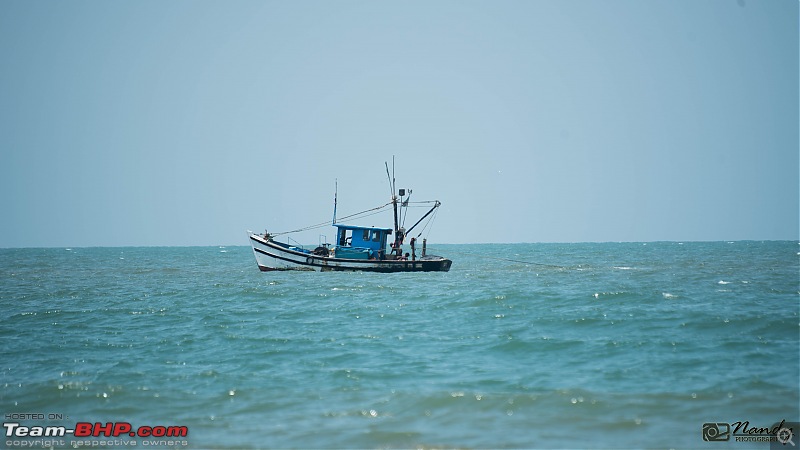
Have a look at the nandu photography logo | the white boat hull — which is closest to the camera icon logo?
the nandu photography logo

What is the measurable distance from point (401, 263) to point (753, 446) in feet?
122

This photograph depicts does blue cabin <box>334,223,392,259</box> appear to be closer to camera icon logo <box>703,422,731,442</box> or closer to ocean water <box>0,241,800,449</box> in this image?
ocean water <box>0,241,800,449</box>

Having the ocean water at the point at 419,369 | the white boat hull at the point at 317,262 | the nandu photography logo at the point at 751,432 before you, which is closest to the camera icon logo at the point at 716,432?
the nandu photography logo at the point at 751,432

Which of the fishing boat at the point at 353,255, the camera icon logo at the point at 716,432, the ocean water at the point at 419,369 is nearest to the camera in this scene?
the camera icon logo at the point at 716,432

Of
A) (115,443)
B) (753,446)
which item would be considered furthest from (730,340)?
(115,443)

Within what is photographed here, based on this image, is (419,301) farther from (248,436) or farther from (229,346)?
(248,436)

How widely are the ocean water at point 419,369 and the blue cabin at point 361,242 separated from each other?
18.9 metres

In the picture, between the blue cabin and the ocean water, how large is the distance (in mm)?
18856

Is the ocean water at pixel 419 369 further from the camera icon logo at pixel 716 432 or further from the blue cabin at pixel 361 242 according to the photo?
the blue cabin at pixel 361 242

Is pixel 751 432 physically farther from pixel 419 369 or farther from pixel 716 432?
pixel 419 369

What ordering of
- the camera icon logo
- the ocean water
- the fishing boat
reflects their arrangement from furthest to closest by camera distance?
the fishing boat → the ocean water → the camera icon logo

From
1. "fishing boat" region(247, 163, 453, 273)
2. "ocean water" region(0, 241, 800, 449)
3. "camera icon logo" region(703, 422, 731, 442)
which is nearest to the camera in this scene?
"camera icon logo" region(703, 422, 731, 442)

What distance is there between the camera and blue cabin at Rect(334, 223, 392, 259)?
46.4 m

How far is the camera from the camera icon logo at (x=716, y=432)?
33.3 ft
